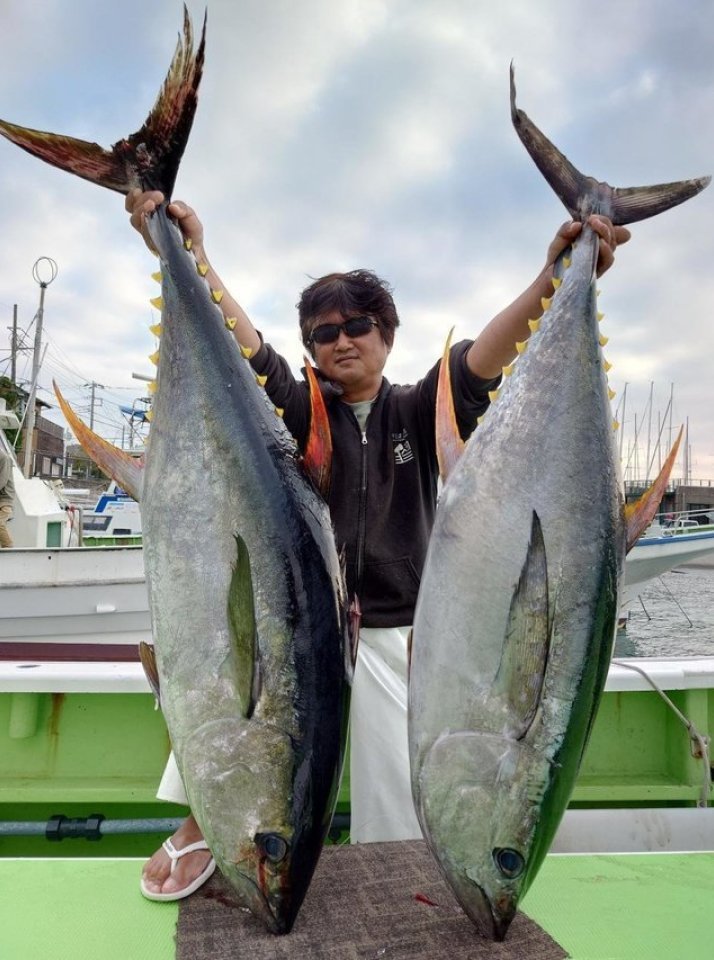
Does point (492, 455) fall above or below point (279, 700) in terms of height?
above

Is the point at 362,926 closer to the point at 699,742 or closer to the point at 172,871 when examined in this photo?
the point at 172,871

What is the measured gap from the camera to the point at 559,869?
6.46 ft

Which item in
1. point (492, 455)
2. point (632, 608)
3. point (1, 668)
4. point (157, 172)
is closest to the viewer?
point (492, 455)

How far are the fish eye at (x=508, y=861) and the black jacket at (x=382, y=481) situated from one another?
0.98 metres

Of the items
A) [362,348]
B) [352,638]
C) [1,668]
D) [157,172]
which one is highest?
[157,172]

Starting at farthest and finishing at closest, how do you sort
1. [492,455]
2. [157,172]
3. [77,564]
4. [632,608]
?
[632,608] < [77,564] < [157,172] < [492,455]

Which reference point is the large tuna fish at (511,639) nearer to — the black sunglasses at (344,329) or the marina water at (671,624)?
the black sunglasses at (344,329)

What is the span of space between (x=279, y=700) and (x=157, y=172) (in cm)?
140

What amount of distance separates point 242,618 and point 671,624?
1803 centimetres

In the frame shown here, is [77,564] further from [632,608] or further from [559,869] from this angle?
[632,608]

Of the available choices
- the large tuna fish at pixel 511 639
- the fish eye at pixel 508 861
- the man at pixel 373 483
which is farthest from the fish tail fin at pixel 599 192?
the fish eye at pixel 508 861

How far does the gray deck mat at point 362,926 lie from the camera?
1562mm

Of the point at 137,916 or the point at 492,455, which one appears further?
the point at 137,916

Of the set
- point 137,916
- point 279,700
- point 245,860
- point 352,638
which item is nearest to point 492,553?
point 352,638
